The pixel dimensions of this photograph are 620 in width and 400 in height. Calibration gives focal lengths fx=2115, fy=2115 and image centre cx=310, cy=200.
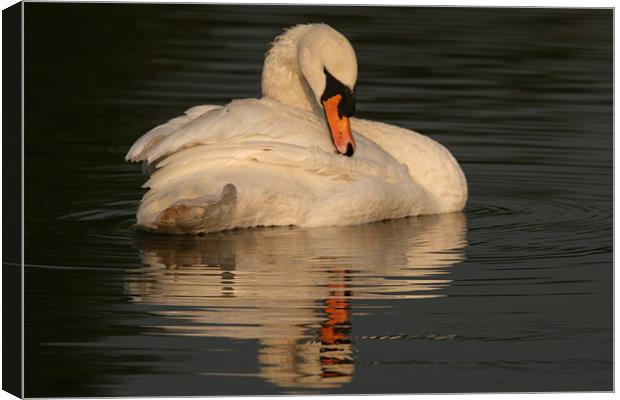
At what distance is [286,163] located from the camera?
1334 centimetres

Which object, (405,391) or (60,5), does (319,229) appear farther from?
(405,391)

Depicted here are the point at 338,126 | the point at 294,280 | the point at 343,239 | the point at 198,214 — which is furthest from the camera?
the point at 338,126

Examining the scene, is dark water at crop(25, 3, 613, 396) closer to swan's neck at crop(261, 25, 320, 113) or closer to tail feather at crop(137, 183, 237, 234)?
tail feather at crop(137, 183, 237, 234)

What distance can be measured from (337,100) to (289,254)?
150 cm

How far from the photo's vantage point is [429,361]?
10000 millimetres

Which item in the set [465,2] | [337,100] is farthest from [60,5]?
[337,100]

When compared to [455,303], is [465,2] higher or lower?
higher

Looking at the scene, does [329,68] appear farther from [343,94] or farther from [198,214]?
[198,214]

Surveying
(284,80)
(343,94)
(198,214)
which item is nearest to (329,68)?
(343,94)

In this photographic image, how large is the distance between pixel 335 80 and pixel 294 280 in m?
2.27

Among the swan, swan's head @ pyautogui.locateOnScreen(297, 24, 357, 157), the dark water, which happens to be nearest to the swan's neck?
the swan

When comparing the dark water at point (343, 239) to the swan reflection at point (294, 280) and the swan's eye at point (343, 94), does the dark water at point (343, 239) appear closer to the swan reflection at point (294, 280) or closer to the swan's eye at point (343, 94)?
the swan reflection at point (294, 280)

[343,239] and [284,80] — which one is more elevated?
[284,80]

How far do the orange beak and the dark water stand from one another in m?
0.54
